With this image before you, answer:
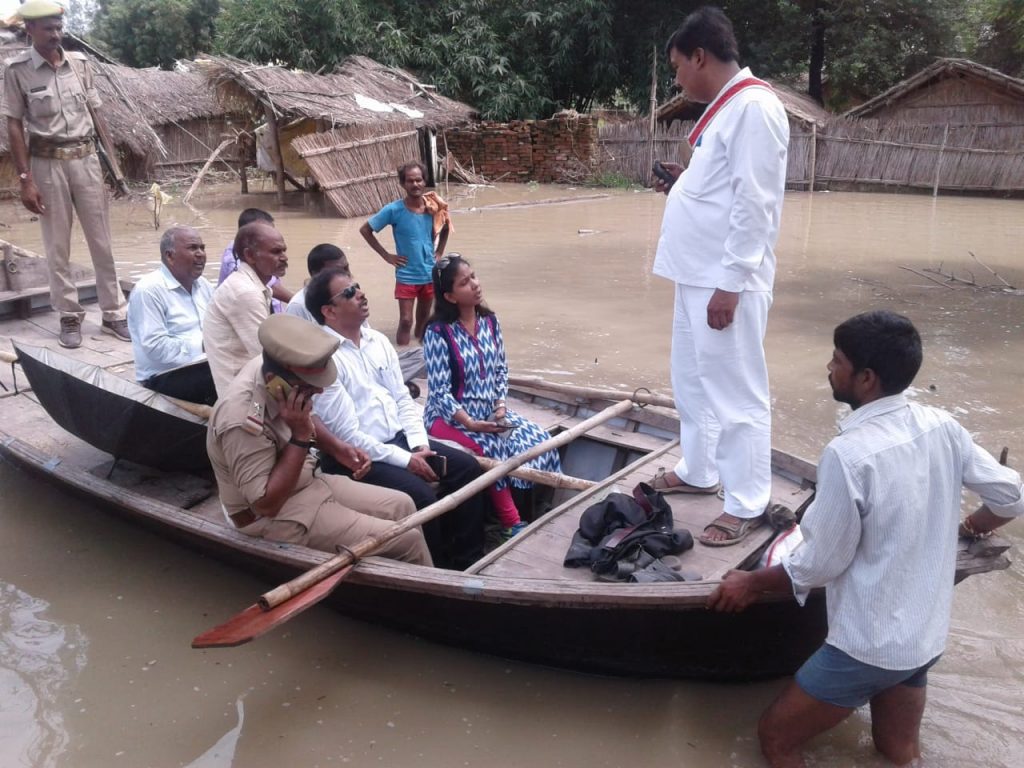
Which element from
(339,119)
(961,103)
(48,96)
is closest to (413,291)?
(48,96)

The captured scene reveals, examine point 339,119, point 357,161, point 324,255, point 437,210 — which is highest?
point 339,119

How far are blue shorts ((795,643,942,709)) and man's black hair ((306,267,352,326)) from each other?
85.5 inches

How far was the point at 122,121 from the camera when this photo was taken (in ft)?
53.5

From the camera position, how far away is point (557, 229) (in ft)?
45.7

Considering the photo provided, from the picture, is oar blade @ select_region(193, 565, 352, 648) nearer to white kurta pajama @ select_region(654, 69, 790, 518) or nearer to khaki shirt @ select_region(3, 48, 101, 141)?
white kurta pajama @ select_region(654, 69, 790, 518)

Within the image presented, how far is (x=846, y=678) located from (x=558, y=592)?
33.7 inches

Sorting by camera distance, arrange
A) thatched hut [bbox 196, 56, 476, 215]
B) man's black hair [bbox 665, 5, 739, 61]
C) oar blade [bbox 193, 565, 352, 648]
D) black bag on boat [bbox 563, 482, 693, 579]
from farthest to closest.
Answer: thatched hut [bbox 196, 56, 476, 215] → black bag on boat [bbox 563, 482, 693, 579] → man's black hair [bbox 665, 5, 739, 61] → oar blade [bbox 193, 565, 352, 648]

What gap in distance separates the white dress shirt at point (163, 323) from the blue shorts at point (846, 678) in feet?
9.97

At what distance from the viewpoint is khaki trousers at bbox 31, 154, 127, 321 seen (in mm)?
5578

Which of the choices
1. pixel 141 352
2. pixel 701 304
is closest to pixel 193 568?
pixel 141 352

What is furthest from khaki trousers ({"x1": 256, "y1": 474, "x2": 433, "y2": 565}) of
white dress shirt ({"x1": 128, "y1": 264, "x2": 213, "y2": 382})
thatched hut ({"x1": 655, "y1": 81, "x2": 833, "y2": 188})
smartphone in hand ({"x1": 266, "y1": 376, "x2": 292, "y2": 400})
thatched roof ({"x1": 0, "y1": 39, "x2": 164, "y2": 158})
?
thatched hut ({"x1": 655, "y1": 81, "x2": 833, "y2": 188})

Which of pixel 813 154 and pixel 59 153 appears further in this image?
pixel 813 154

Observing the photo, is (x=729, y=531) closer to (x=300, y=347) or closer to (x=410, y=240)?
(x=300, y=347)

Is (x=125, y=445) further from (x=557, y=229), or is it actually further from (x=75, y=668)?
(x=557, y=229)
